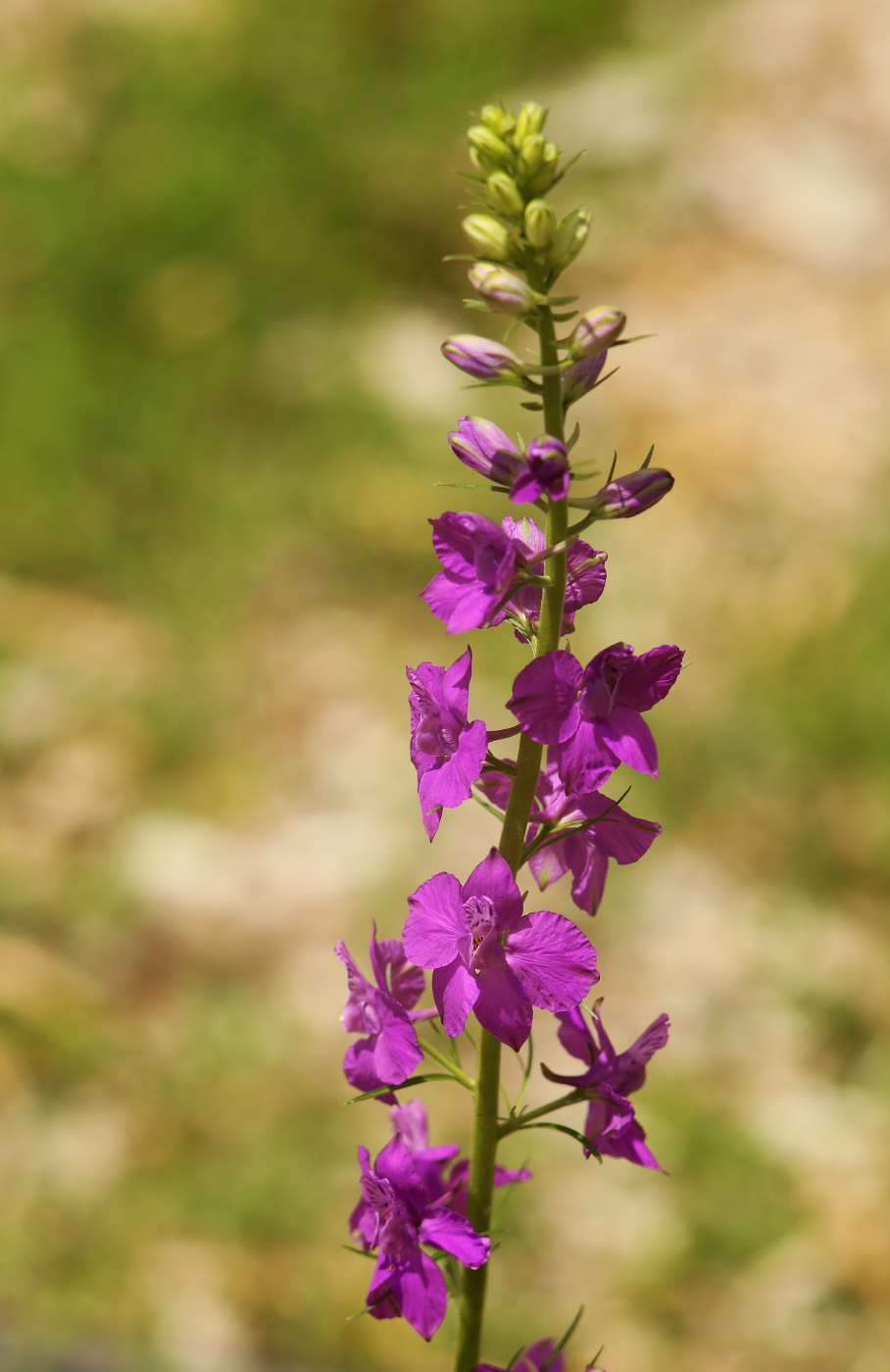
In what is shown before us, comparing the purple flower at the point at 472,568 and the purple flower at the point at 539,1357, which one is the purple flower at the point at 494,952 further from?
the purple flower at the point at 539,1357

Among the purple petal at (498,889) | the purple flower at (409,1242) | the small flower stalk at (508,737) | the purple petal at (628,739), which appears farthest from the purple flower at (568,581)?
the purple flower at (409,1242)

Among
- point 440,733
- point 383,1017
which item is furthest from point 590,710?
point 383,1017

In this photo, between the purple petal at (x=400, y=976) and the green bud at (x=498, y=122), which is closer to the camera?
the green bud at (x=498, y=122)

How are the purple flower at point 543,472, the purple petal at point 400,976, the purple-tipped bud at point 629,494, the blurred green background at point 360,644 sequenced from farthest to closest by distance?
1. the blurred green background at point 360,644
2. the purple petal at point 400,976
3. the purple-tipped bud at point 629,494
4. the purple flower at point 543,472

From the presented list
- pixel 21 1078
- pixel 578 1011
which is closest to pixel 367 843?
pixel 21 1078

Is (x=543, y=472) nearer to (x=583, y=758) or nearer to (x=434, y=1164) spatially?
(x=583, y=758)
